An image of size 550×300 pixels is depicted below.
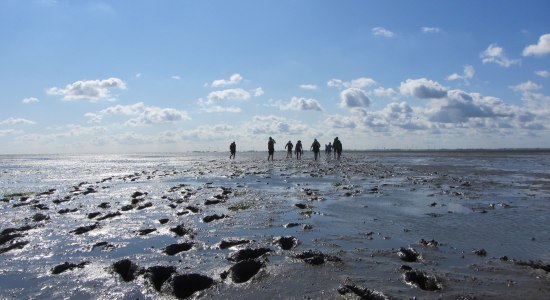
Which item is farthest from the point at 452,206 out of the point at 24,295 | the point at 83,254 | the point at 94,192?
the point at 94,192

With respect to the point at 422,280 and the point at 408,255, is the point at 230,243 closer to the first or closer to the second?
the point at 408,255

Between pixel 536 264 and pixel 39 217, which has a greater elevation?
pixel 536 264

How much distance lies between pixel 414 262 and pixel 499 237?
313cm

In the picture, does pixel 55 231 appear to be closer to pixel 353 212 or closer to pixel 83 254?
pixel 83 254

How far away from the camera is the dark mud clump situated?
736cm

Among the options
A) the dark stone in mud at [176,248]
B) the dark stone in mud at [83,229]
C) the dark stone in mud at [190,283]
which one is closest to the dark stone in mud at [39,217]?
the dark stone in mud at [83,229]

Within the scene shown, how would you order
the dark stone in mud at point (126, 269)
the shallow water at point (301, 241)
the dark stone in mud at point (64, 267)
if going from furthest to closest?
the dark stone in mud at point (64, 267) < the dark stone in mud at point (126, 269) < the shallow water at point (301, 241)

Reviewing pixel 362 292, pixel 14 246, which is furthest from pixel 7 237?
pixel 362 292

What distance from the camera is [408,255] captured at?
774 cm

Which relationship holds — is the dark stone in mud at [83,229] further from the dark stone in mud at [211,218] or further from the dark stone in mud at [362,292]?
the dark stone in mud at [362,292]

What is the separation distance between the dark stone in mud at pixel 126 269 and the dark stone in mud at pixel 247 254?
5.52ft

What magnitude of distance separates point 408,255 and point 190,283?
12.8 ft

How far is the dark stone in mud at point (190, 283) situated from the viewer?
6.35m

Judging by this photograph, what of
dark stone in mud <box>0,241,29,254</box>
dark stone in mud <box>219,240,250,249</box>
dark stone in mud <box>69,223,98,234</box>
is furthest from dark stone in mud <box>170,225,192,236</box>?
dark stone in mud <box>0,241,29,254</box>
